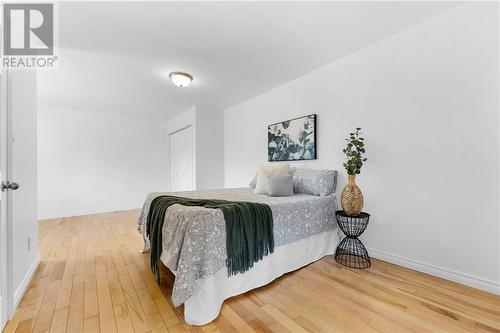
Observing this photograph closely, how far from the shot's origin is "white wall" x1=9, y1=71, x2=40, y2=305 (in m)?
1.55

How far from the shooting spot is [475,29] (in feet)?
5.55

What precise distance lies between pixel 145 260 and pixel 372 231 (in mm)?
2444

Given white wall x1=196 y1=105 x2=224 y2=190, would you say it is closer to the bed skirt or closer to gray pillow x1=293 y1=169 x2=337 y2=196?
gray pillow x1=293 y1=169 x2=337 y2=196

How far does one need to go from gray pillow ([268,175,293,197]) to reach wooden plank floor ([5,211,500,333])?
2.62 ft

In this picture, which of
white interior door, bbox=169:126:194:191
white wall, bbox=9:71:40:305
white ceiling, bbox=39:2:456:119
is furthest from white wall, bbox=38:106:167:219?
white wall, bbox=9:71:40:305

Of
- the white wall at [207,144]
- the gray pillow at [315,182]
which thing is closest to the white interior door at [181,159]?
the white wall at [207,144]

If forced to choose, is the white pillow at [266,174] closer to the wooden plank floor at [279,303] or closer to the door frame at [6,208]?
the wooden plank floor at [279,303]

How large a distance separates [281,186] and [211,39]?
1.73 metres

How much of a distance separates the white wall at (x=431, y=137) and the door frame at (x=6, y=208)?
287 centimetres

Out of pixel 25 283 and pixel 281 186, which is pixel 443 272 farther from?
pixel 25 283

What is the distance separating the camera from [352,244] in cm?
233

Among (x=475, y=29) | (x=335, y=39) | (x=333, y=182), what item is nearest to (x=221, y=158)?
(x=333, y=182)

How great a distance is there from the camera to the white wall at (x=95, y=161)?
4.22m

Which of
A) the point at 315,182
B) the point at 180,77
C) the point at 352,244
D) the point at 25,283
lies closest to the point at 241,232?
the point at 315,182
